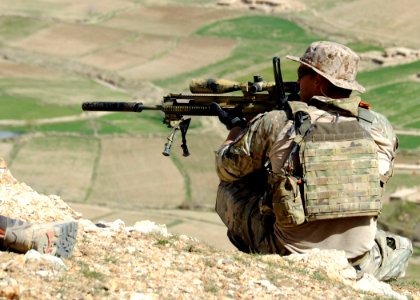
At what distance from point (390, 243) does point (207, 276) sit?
86.5 inches

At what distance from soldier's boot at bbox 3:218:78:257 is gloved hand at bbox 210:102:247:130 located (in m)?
2.01

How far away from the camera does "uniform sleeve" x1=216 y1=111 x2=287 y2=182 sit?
761cm

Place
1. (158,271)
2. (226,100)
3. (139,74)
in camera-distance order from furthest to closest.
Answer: (139,74)
(226,100)
(158,271)

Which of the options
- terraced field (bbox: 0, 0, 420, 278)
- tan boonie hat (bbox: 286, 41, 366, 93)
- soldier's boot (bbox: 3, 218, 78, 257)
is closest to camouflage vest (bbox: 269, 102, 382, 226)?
tan boonie hat (bbox: 286, 41, 366, 93)

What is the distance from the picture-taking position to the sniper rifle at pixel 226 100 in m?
8.31

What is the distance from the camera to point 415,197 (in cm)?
3412

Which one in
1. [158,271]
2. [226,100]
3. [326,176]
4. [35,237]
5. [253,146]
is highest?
[226,100]

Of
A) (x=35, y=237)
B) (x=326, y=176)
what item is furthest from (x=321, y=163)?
(x=35, y=237)

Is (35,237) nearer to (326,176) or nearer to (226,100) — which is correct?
(326,176)

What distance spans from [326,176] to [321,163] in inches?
3.9

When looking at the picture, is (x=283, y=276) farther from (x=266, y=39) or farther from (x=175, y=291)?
(x=266, y=39)

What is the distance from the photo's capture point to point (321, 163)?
7402 millimetres

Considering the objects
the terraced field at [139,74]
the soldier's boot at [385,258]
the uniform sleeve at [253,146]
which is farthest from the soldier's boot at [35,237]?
the terraced field at [139,74]

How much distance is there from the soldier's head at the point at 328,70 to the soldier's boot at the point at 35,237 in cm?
219
